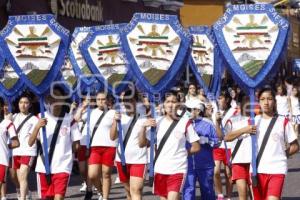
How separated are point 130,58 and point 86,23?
49.3 feet

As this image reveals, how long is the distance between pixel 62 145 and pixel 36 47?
5.33 ft

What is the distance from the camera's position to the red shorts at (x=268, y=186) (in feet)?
32.7

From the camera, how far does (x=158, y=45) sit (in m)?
12.0

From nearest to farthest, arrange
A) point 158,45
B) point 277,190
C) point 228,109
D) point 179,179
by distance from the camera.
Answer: point 277,190 < point 179,179 < point 158,45 < point 228,109

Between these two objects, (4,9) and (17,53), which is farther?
(4,9)

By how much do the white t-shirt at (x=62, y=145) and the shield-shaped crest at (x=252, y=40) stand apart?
203 cm

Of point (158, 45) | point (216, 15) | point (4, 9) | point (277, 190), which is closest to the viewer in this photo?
point (277, 190)

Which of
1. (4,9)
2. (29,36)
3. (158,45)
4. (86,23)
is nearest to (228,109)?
(158,45)

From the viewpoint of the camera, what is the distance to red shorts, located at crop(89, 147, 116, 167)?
14188 mm

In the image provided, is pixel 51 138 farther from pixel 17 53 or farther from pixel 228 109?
pixel 228 109

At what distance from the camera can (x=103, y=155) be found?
14258 millimetres

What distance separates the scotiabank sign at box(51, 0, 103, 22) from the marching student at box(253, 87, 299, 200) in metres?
14.6

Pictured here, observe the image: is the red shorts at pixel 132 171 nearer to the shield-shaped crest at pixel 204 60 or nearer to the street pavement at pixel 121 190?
the street pavement at pixel 121 190

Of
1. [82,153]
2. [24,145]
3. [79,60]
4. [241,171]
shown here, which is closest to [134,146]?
[241,171]
